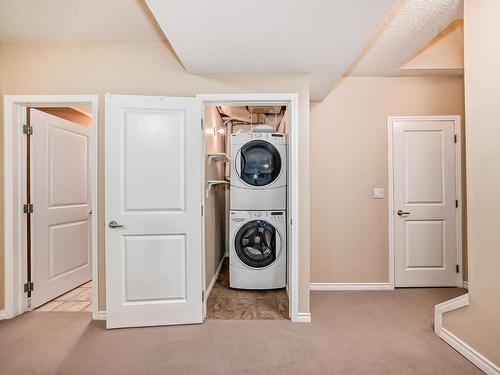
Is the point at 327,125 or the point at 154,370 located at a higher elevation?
the point at 327,125

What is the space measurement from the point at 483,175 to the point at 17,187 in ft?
12.5

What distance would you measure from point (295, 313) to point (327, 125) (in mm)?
2116

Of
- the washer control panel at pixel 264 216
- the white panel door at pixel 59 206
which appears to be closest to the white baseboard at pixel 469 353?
the washer control panel at pixel 264 216

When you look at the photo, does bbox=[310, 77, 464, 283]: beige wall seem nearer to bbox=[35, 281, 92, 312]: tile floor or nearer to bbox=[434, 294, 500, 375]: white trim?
bbox=[434, 294, 500, 375]: white trim

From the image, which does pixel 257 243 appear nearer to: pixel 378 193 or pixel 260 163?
pixel 260 163

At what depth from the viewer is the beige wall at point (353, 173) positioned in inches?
114

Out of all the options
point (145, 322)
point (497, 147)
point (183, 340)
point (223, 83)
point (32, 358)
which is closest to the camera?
point (497, 147)

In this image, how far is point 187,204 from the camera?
2109mm

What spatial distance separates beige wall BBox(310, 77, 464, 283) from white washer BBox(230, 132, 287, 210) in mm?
421

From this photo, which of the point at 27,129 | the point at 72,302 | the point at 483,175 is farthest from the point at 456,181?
the point at 27,129

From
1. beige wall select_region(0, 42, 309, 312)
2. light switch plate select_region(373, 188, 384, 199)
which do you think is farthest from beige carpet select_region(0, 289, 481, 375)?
light switch plate select_region(373, 188, 384, 199)

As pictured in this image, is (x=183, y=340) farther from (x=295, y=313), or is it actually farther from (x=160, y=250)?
(x=295, y=313)

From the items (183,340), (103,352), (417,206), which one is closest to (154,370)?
(183,340)

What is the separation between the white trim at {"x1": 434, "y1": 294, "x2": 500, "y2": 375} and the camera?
1553mm
